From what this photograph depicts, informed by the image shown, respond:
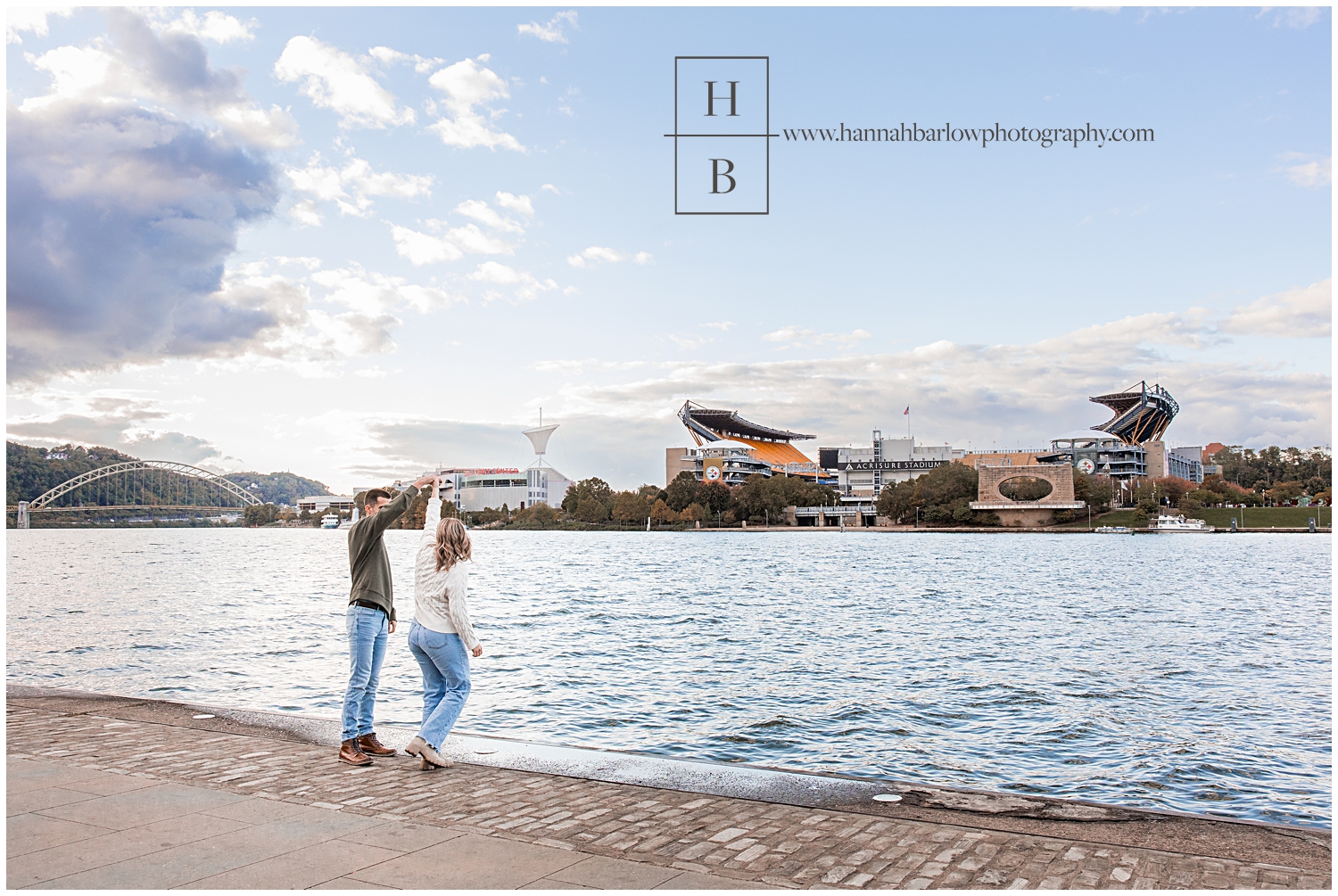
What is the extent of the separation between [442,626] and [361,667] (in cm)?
98

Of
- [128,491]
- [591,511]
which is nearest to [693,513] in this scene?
[591,511]

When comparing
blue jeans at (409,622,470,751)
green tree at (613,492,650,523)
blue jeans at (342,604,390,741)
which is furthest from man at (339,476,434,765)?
green tree at (613,492,650,523)

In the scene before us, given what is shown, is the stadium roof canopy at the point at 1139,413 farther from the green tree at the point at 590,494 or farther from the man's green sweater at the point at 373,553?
the man's green sweater at the point at 373,553

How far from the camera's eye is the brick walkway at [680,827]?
16.9 ft

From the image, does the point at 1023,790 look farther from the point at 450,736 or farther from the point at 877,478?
the point at 877,478

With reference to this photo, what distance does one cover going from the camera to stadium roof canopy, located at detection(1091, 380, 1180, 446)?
17950 centimetres

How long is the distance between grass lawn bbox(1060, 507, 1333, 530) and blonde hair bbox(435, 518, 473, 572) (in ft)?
458

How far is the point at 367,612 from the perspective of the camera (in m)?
7.84

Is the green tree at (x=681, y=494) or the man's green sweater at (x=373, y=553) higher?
the green tree at (x=681, y=494)

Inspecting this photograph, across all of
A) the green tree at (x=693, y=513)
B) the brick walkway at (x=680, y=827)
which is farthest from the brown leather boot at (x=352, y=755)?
the green tree at (x=693, y=513)

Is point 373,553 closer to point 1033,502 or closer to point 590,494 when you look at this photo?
point 1033,502

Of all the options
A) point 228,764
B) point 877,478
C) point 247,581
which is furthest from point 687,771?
point 877,478

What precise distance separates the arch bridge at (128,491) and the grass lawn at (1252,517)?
165834 mm

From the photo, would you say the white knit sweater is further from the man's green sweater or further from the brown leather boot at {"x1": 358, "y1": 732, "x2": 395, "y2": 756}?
the brown leather boot at {"x1": 358, "y1": 732, "x2": 395, "y2": 756}
